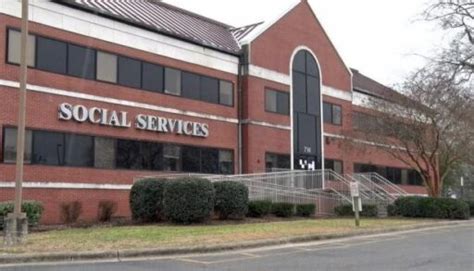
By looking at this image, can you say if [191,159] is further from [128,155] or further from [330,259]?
[330,259]

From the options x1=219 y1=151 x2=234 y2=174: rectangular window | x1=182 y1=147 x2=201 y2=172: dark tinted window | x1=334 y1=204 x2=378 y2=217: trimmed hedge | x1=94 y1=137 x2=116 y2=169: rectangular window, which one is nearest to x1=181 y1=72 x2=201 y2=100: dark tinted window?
x1=182 y1=147 x2=201 y2=172: dark tinted window

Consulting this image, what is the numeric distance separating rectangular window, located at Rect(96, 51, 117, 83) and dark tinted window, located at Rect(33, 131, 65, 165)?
11.5 ft

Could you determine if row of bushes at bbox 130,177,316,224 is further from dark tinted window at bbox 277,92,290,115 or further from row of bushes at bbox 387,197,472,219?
dark tinted window at bbox 277,92,290,115

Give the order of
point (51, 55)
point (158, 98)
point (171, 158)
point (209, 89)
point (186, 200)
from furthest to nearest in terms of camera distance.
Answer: point (209, 89) < point (171, 158) < point (158, 98) < point (51, 55) < point (186, 200)

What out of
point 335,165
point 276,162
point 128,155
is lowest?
point 128,155

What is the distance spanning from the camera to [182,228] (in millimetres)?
20438

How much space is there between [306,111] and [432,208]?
1054 cm

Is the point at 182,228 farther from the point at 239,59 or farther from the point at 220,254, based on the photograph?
the point at 239,59

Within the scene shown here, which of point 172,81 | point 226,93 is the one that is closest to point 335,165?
point 226,93

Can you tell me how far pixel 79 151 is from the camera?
25.7 m

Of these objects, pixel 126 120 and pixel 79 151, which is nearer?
pixel 79 151

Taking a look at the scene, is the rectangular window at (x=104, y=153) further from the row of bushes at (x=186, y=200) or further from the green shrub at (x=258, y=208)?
the green shrub at (x=258, y=208)

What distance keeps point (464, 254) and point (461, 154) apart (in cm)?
2064

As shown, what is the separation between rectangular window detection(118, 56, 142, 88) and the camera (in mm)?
27938
